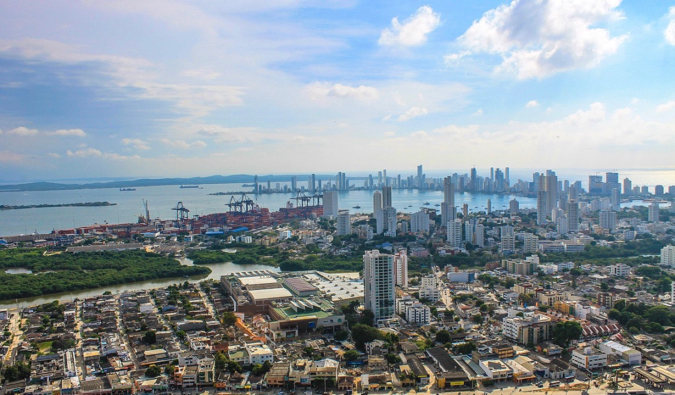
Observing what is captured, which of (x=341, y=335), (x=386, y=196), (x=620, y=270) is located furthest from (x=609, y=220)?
(x=341, y=335)

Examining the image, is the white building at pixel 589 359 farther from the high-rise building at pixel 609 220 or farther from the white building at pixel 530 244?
the high-rise building at pixel 609 220

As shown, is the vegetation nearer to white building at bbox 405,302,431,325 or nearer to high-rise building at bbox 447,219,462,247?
white building at bbox 405,302,431,325

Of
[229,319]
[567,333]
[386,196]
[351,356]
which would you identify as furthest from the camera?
[386,196]

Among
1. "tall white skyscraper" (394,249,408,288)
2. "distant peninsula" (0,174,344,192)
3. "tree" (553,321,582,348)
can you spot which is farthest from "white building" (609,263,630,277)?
"distant peninsula" (0,174,344,192)

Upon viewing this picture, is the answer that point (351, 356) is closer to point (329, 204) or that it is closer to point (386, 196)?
point (386, 196)

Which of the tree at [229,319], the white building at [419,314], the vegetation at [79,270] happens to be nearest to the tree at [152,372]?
the tree at [229,319]

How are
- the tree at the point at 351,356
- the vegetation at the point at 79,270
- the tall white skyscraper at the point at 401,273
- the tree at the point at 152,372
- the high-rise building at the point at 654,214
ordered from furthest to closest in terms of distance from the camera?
the high-rise building at the point at 654,214 → the vegetation at the point at 79,270 → the tall white skyscraper at the point at 401,273 → the tree at the point at 351,356 → the tree at the point at 152,372

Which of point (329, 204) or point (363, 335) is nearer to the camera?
point (363, 335)
